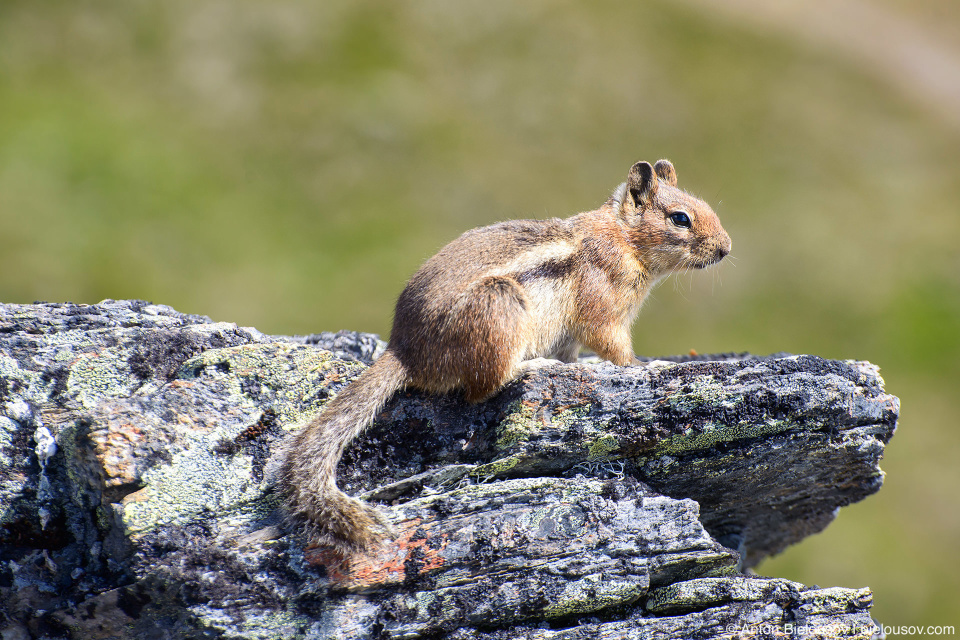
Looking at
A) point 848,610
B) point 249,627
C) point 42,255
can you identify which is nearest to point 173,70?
point 42,255

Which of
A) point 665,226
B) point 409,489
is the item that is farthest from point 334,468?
point 665,226

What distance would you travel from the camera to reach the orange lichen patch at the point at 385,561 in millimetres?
6277

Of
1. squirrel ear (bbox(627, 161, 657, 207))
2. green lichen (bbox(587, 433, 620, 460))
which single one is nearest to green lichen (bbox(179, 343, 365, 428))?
green lichen (bbox(587, 433, 620, 460))

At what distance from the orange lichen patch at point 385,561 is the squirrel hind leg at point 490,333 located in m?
1.58

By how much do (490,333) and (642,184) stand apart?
11.8 feet

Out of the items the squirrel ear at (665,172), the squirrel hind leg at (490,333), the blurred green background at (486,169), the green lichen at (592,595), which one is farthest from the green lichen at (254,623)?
the blurred green background at (486,169)

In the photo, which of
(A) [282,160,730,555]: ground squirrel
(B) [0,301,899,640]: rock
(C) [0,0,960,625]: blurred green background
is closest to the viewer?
(B) [0,301,899,640]: rock

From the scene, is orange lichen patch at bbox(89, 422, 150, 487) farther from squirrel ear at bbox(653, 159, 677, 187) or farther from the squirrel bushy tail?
squirrel ear at bbox(653, 159, 677, 187)

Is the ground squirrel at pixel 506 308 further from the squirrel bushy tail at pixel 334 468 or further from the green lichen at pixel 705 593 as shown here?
the green lichen at pixel 705 593

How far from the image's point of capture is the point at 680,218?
964 centimetres

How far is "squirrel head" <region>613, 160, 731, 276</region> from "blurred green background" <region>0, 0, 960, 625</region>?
1627cm

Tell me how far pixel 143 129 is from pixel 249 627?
25001mm

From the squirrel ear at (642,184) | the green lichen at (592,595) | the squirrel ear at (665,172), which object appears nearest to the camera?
the green lichen at (592,595)

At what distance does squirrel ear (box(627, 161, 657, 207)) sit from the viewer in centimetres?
973
